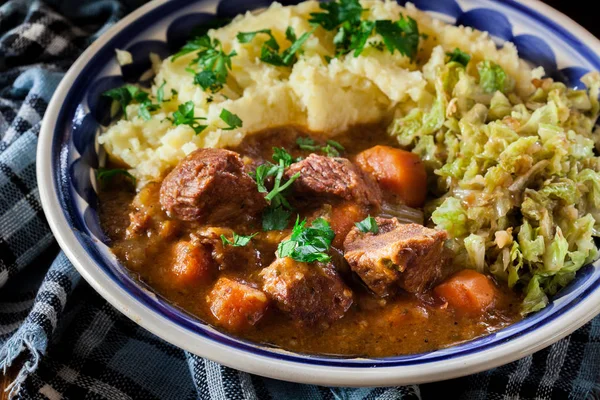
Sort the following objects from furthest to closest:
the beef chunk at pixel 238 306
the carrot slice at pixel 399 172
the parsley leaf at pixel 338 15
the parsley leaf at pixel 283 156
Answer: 1. the parsley leaf at pixel 338 15
2. the carrot slice at pixel 399 172
3. the parsley leaf at pixel 283 156
4. the beef chunk at pixel 238 306

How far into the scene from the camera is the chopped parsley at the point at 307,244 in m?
4.05

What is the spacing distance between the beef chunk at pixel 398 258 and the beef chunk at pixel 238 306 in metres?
0.62

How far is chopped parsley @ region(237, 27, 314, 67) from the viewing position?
5328 millimetres

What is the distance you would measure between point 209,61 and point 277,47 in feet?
1.91

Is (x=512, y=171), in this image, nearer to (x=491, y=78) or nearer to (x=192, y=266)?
(x=491, y=78)

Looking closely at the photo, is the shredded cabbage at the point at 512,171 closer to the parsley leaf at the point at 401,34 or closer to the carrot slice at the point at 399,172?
the carrot slice at the point at 399,172

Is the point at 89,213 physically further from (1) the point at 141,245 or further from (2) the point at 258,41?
(2) the point at 258,41

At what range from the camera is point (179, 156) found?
4.84 m

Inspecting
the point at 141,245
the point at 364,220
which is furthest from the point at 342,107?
the point at 141,245

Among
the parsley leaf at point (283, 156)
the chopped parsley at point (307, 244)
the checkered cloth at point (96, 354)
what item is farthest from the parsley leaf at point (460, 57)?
the checkered cloth at point (96, 354)

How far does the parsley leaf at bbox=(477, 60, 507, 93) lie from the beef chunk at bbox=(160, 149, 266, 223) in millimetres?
1969

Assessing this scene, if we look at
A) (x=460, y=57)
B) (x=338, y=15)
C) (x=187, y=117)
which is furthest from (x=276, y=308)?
(x=338, y=15)

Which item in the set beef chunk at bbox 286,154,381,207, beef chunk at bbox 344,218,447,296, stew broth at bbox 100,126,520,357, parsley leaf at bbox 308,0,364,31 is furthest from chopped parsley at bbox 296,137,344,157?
parsley leaf at bbox 308,0,364,31

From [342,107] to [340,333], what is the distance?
1980 millimetres
